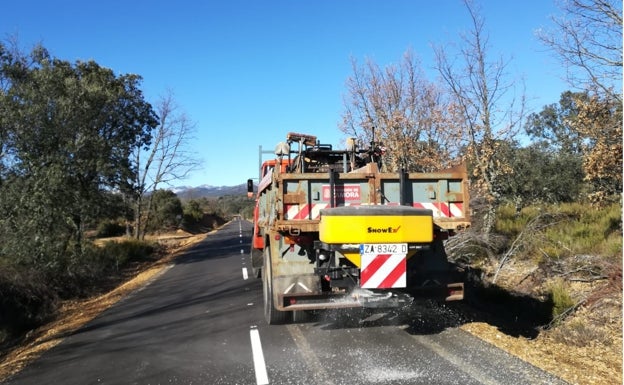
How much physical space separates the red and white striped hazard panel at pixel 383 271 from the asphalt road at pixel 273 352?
824 mm

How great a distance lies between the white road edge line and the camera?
16.8 feet

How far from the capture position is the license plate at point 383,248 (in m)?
5.61

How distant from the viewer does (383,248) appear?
5.64 metres

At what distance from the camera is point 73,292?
45.1 ft

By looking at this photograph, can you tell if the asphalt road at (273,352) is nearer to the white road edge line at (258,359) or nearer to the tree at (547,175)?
the white road edge line at (258,359)

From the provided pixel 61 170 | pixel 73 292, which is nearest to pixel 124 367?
pixel 73 292

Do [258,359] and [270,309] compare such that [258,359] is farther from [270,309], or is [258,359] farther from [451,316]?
[451,316]

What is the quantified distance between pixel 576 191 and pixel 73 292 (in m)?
18.1

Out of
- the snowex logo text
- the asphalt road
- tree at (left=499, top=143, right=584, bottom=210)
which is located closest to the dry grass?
the asphalt road

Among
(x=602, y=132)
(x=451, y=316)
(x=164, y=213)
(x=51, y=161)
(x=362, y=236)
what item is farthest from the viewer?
(x=164, y=213)

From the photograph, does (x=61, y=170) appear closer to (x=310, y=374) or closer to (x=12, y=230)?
(x=12, y=230)

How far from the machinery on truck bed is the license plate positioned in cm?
1

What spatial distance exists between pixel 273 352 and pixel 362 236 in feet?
6.11

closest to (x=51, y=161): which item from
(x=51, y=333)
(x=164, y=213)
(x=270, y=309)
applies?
(x=51, y=333)
